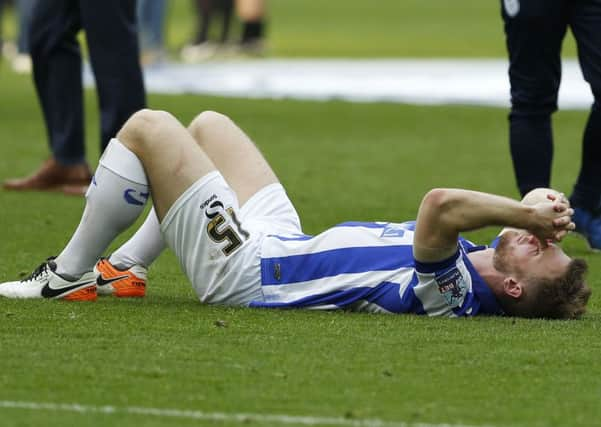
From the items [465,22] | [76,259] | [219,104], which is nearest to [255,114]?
[219,104]

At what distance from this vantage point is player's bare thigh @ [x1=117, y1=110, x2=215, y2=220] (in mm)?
5637

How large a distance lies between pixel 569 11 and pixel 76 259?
2.61m

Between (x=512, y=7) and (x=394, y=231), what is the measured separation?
1.82 m

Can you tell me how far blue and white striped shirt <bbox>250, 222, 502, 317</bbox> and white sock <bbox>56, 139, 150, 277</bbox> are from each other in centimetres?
47

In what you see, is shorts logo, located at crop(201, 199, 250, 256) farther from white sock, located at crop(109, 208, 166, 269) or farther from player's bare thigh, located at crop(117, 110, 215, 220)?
white sock, located at crop(109, 208, 166, 269)

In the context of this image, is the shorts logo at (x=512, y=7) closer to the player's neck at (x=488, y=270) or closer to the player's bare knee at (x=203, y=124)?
the player's bare knee at (x=203, y=124)

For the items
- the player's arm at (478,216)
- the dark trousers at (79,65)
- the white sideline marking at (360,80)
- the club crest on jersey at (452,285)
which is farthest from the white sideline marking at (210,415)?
the white sideline marking at (360,80)

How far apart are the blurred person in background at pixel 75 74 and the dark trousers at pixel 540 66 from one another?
7.68 feet

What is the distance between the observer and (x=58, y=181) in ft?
31.0

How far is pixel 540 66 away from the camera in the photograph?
283 inches

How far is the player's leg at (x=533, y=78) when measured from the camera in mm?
7070

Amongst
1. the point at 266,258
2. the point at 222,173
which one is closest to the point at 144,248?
the point at 222,173

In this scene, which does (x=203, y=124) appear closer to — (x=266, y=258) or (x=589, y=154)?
(x=266, y=258)

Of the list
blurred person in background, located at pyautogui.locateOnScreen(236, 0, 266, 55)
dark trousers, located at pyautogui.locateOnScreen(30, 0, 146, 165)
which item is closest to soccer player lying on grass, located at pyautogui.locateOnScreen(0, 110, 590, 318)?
dark trousers, located at pyautogui.locateOnScreen(30, 0, 146, 165)
